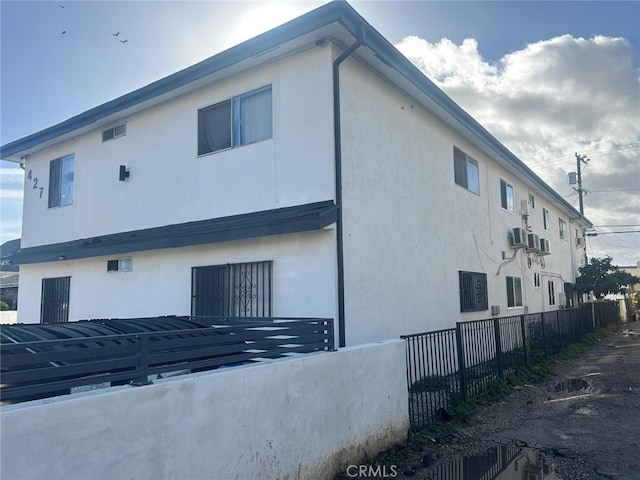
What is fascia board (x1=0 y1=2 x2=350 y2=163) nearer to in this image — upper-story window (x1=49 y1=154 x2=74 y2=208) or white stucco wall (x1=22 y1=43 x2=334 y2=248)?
white stucco wall (x1=22 y1=43 x2=334 y2=248)

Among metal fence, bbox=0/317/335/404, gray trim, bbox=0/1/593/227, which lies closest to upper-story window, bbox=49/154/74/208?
gray trim, bbox=0/1/593/227

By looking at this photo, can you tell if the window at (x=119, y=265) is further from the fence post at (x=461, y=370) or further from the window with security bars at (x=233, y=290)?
the fence post at (x=461, y=370)

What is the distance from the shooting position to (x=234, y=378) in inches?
153

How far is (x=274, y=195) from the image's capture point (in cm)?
772

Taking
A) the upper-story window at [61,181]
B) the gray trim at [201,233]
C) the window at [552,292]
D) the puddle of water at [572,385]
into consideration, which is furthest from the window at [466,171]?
the upper-story window at [61,181]

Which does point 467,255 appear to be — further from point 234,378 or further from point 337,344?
point 234,378

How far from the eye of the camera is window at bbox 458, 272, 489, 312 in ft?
37.3

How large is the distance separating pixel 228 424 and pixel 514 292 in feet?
43.2

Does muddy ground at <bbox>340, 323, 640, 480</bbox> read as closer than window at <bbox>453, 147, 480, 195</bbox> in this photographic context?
Yes

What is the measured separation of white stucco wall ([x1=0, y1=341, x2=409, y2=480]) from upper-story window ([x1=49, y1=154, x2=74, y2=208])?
29.8ft

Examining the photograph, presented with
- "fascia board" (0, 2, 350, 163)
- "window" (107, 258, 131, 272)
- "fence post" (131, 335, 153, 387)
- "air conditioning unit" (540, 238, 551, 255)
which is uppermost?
"fascia board" (0, 2, 350, 163)

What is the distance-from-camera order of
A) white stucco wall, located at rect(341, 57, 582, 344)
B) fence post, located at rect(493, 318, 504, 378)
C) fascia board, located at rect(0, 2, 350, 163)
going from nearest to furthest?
fascia board, located at rect(0, 2, 350, 163), white stucco wall, located at rect(341, 57, 582, 344), fence post, located at rect(493, 318, 504, 378)

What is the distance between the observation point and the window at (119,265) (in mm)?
9852

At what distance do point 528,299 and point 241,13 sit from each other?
13.4 m
